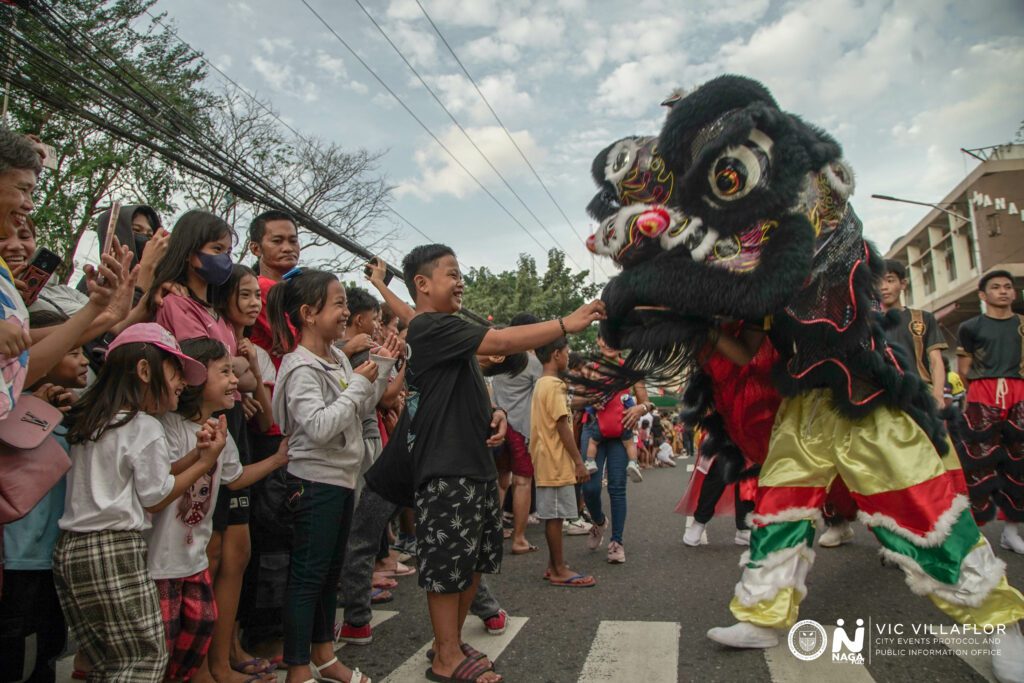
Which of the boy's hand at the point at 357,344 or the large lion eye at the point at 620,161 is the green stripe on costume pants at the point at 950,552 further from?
the boy's hand at the point at 357,344

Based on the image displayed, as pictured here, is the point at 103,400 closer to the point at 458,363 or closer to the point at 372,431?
the point at 458,363

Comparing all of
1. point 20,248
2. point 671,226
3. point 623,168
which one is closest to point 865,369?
point 671,226

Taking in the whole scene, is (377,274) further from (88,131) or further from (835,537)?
(88,131)

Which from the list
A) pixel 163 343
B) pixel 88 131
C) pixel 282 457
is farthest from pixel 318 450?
pixel 88 131

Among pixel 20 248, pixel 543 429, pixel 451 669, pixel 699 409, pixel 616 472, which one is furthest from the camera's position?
pixel 616 472

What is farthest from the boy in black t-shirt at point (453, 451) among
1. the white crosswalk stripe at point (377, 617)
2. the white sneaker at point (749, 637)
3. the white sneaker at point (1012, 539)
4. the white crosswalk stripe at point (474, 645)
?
the white sneaker at point (1012, 539)

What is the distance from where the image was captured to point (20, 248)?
2189 millimetres

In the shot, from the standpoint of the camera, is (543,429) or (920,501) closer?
(920,501)

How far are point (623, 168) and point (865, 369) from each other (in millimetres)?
1265

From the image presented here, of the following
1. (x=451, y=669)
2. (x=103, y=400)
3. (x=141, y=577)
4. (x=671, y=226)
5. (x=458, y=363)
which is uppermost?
(x=671, y=226)

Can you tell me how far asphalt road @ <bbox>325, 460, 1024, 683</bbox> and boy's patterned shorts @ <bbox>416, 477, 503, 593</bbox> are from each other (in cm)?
46

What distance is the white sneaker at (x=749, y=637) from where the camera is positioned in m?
2.75

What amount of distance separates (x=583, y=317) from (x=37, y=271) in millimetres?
1931

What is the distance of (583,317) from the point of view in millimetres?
2605
